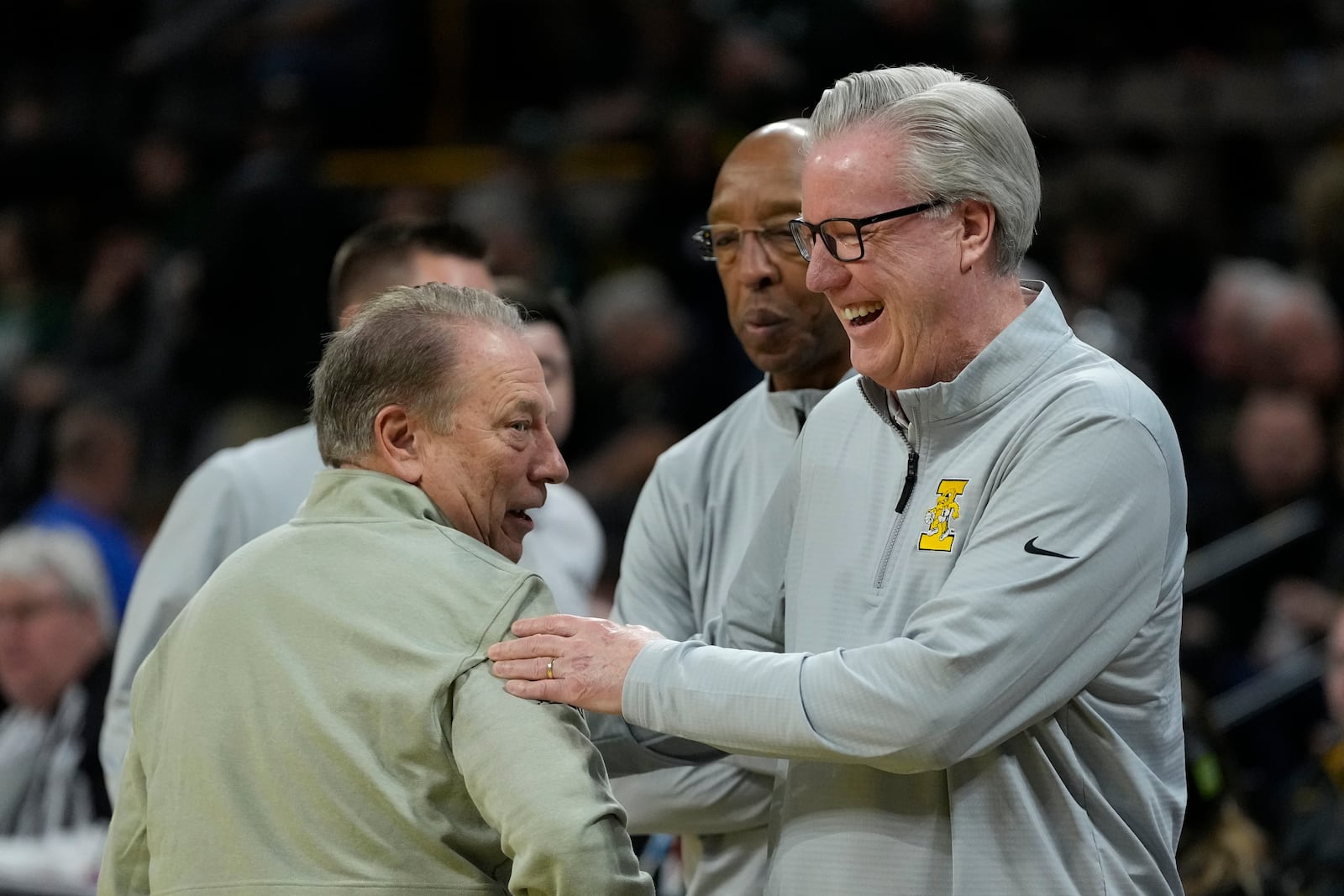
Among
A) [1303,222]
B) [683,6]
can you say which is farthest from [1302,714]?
[683,6]

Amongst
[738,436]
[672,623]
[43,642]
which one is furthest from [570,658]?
[43,642]

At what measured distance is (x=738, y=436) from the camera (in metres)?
3.02

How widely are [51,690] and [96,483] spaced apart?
2.44m

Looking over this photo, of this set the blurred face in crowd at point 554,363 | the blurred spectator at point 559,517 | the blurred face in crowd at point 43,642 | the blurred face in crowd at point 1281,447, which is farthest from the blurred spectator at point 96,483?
the blurred face in crowd at point 1281,447

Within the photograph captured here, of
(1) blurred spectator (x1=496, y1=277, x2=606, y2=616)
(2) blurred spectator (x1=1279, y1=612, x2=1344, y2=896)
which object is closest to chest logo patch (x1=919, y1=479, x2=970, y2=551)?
(1) blurred spectator (x1=496, y1=277, x2=606, y2=616)

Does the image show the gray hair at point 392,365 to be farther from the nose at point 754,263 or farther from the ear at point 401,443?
the nose at point 754,263

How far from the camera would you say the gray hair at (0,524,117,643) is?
525cm

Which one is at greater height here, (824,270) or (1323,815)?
(824,270)

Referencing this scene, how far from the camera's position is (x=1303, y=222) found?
682 cm

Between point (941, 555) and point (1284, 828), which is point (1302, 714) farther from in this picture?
point (941, 555)

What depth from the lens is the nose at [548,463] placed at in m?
2.37

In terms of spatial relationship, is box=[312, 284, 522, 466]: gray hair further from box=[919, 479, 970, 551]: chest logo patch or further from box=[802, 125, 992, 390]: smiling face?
A: box=[919, 479, 970, 551]: chest logo patch

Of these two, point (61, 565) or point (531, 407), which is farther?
point (61, 565)

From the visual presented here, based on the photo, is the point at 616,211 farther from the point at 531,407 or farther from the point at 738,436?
the point at 531,407
